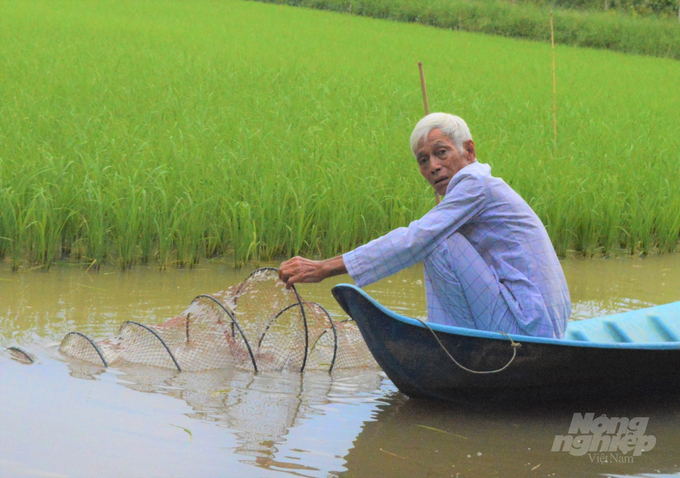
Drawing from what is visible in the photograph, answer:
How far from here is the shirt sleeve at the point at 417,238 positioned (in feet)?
8.61

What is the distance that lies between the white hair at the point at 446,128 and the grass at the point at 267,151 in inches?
70.8

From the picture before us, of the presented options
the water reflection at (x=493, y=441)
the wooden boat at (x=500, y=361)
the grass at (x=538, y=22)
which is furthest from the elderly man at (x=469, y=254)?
the grass at (x=538, y=22)

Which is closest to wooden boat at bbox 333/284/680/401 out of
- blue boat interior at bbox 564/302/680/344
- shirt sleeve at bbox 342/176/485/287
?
shirt sleeve at bbox 342/176/485/287

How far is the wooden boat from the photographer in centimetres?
252

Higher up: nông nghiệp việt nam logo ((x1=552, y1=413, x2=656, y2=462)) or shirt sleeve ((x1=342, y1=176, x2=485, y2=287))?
shirt sleeve ((x1=342, y1=176, x2=485, y2=287))

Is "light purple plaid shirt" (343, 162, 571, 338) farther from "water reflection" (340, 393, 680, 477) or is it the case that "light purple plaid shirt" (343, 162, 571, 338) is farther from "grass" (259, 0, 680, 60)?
"grass" (259, 0, 680, 60)

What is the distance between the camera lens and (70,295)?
12.8 ft

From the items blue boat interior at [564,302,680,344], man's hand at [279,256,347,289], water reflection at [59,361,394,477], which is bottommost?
water reflection at [59,361,394,477]

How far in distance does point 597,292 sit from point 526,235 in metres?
1.97

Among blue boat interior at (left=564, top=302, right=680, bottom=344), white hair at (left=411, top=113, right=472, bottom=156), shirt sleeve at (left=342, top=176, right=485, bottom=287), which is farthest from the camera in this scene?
blue boat interior at (left=564, top=302, right=680, bottom=344)

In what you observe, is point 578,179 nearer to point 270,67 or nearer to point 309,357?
point 309,357

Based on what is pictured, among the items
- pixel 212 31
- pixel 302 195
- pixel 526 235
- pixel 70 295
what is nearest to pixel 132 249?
pixel 70 295

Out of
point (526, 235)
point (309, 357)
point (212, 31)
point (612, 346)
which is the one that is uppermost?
point (212, 31)

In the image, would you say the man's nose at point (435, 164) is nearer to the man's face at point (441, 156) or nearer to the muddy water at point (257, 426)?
the man's face at point (441, 156)
